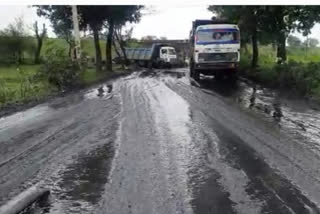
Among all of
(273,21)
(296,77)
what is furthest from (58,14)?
(296,77)

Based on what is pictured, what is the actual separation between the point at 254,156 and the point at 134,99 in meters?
9.31

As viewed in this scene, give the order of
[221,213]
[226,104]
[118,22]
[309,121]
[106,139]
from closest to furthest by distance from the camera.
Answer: [221,213] < [106,139] < [309,121] < [226,104] < [118,22]

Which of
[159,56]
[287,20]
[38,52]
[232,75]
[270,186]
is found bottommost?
[270,186]

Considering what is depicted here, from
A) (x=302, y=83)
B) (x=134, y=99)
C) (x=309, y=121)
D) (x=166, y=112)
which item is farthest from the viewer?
(x=302, y=83)

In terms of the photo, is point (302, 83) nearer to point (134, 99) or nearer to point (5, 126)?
point (134, 99)

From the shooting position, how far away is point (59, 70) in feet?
77.3

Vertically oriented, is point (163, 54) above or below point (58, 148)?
above

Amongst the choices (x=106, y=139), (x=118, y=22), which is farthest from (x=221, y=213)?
(x=118, y=22)

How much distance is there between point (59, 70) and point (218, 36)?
902cm

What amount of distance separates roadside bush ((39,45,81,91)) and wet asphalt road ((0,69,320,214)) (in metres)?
7.93

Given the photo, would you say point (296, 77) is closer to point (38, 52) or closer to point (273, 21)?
point (273, 21)

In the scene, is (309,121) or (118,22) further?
(118,22)

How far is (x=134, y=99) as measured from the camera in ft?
57.2

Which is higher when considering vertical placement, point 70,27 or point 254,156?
point 70,27
